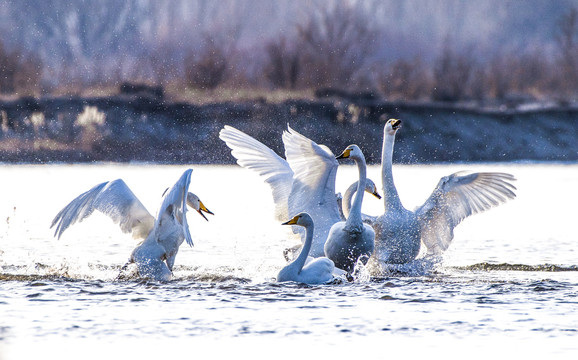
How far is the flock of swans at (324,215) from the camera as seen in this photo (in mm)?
8727

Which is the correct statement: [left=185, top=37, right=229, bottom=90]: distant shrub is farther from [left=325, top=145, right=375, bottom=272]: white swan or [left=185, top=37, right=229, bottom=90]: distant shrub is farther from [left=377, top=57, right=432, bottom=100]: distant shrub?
[left=325, top=145, right=375, bottom=272]: white swan

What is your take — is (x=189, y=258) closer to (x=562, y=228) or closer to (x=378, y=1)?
(x=562, y=228)

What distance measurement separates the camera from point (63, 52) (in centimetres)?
3195

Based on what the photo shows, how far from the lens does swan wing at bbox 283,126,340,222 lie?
907 centimetres

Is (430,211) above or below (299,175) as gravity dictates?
below

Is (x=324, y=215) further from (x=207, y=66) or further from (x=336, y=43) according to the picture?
(x=336, y=43)

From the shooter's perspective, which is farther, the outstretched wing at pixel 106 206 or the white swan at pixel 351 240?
the outstretched wing at pixel 106 206

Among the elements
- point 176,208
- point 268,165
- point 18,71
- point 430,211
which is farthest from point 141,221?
point 18,71

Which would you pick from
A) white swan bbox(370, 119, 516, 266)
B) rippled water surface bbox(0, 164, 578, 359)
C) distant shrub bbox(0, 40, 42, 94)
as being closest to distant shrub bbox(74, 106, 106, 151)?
distant shrub bbox(0, 40, 42, 94)

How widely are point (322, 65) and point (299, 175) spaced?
16.8 metres

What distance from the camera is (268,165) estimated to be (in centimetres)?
1019

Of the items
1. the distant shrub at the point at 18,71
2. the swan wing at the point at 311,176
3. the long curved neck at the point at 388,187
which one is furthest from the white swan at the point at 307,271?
the distant shrub at the point at 18,71

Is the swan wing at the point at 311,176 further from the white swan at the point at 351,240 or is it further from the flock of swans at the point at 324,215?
the white swan at the point at 351,240

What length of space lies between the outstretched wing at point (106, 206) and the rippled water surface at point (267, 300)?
437 millimetres
